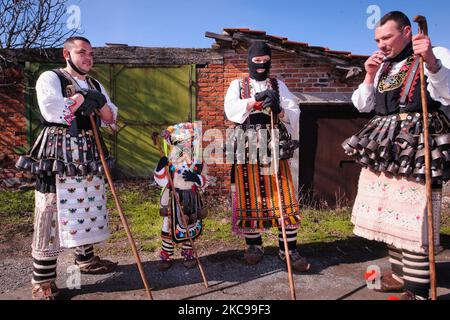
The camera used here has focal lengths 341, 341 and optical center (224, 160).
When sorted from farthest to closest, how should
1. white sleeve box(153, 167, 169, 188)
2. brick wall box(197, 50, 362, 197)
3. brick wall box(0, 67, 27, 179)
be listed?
brick wall box(0, 67, 27, 179) < brick wall box(197, 50, 362, 197) < white sleeve box(153, 167, 169, 188)

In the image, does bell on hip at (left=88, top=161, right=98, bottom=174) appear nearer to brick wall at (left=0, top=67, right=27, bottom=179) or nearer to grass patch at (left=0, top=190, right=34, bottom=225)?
grass patch at (left=0, top=190, right=34, bottom=225)

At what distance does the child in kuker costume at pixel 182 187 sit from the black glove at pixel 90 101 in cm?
90

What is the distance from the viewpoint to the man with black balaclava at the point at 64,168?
297 centimetres

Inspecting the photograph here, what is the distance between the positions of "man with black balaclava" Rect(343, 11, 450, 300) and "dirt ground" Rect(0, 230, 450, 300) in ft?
2.04

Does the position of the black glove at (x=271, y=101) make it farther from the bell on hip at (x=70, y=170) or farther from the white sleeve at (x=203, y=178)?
the bell on hip at (x=70, y=170)

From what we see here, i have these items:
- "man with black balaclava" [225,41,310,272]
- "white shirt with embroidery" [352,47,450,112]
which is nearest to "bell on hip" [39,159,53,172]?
"man with black balaclava" [225,41,310,272]

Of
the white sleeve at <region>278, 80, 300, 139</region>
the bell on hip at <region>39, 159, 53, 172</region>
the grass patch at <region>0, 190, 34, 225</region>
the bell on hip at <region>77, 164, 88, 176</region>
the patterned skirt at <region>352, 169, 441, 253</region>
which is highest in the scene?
the white sleeve at <region>278, 80, 300, 139</region>

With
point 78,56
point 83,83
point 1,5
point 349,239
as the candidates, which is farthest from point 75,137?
point 1,5

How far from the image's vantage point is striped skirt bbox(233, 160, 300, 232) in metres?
3.68

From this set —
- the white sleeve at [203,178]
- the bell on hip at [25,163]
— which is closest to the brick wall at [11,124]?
the bell on hip at [25,163]

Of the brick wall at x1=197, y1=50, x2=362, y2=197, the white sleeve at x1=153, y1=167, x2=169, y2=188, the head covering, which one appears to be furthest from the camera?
the brick wall at x1=197, y1=50, x2=362, y2=197

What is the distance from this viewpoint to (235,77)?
691 cm
